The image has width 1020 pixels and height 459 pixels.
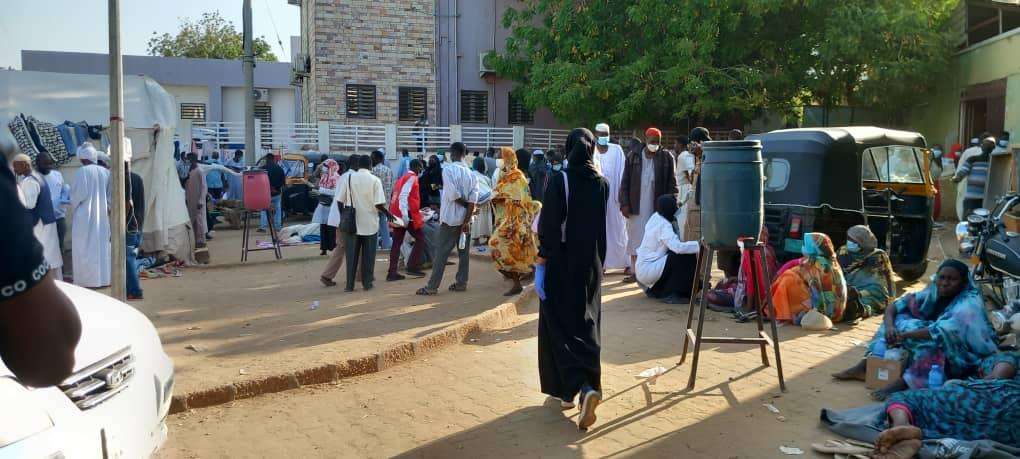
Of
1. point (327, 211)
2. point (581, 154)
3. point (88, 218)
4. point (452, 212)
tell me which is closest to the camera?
point (581, 154)

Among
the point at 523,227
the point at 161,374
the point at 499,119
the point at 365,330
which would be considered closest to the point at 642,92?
the point at 499,119

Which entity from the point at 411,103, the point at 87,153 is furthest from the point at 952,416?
the point at 411,103

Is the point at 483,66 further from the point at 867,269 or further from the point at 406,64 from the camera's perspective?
the point at 867,269

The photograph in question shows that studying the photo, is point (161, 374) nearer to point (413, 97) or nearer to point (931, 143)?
point (931, 143)

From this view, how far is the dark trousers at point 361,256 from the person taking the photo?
914 centimetres

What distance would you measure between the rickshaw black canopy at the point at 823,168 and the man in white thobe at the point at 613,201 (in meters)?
1.74

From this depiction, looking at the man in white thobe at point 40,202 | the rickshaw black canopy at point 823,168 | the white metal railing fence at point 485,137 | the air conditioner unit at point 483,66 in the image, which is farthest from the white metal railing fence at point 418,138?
the rickshaw black canopy at point 823,168

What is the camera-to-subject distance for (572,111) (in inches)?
818

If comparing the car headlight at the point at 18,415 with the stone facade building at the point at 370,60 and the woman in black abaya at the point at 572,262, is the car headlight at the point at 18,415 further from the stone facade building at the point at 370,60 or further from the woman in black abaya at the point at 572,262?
the stone facade building at the point at 370,60

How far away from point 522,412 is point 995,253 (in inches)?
190

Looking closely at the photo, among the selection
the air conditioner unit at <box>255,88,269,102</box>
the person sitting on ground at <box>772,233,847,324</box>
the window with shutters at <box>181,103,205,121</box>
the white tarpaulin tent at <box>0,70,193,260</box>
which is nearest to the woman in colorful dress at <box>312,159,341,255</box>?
the white tarpaulin tent at <box>0,70,193,260</box>

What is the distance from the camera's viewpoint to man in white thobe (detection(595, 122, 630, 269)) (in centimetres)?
932

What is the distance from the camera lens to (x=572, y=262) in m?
4.77

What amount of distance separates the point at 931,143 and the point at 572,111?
28.3 feet
